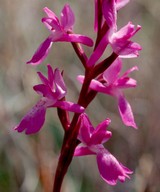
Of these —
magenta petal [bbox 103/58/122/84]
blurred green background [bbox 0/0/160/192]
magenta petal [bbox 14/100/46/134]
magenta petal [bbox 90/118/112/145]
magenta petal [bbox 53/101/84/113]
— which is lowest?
blurred green background [bbox 0/0/160/192]

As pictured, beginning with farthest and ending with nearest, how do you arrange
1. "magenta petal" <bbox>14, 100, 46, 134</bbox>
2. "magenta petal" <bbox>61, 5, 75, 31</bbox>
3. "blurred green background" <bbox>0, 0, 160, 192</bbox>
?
1. "blurred green background" <bbox>0, 0, 160, 192</bbox>
2. "magenta petal" <bbox>61, 5, 75, 31</bbox>
3. "magenta petal" <bbox>14, 100, 46, 134</bbox>

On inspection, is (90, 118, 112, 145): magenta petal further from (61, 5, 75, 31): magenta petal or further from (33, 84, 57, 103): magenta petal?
(61, 5, 75, 31): magenta petal

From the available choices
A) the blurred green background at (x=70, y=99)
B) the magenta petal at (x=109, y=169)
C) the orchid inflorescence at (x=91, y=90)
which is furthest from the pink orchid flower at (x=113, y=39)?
the blurred green background at (x=70, y=99)

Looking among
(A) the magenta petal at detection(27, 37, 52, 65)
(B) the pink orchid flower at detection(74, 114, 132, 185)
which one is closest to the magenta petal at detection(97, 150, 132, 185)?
(B) the pink orchid flower at detection(74, 114, 132, 185)

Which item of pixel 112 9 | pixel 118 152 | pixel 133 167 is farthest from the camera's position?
pixel 118 152

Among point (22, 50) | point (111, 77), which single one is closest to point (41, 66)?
point (22, 50)

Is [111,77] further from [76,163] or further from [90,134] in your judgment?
[76,163]

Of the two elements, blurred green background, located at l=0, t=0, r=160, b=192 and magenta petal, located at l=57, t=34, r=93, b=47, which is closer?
magenta petal, located at l=57, t=34, r=93, b=47
